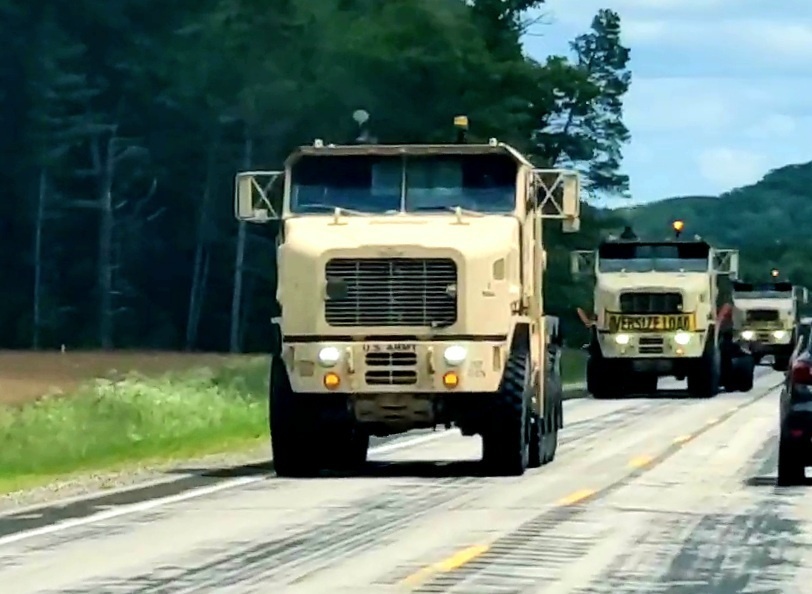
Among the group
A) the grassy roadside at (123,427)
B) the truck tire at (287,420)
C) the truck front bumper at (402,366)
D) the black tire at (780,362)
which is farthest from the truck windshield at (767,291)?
the truck front bumper at (402,366)

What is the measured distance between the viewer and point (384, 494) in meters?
22.7

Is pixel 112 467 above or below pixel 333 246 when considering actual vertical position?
below

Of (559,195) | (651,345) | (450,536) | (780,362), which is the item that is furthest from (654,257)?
(450,536)

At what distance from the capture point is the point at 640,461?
2820cm

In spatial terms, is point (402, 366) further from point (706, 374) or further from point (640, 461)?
point (706, 374)

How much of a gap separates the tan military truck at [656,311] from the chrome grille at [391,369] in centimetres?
2551

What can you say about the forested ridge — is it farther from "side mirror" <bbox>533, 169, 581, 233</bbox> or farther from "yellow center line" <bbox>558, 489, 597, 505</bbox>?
"yellow center line" <bbox>558, 489, 597, 505</bbox>

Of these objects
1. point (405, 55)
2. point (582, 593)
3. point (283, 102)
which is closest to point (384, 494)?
point (582, 593)

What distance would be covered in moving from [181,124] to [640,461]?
67.9 m

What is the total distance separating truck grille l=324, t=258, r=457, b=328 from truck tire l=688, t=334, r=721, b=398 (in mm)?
26376

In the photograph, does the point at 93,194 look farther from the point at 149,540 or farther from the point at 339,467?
the point at 149,540

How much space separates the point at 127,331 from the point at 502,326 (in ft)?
247

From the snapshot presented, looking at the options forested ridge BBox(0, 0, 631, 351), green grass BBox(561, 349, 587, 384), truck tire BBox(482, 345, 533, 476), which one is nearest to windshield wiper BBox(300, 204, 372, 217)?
truck tire BBox(482, 345, 533, 476)

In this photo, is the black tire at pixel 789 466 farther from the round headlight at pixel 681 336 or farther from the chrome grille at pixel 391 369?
the round headlight at pixel 681 336
